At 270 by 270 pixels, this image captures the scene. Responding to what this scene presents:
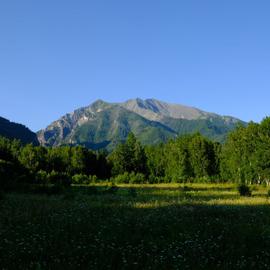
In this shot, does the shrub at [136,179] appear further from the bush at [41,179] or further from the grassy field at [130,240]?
the grassy field at [130,240]

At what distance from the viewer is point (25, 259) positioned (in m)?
11.5

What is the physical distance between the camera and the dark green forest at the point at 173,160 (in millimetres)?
98062

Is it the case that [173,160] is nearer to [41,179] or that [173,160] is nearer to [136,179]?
[136,179]

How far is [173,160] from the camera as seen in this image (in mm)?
131875

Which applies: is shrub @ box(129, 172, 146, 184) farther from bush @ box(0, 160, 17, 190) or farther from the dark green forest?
bush @ box(0, 160, 17, 190)

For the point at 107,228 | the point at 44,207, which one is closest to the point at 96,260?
the point at 107,228

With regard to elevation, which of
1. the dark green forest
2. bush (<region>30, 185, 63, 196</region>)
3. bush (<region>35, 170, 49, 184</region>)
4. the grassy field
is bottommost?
the grassy field

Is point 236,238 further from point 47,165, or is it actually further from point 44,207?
point 47,165

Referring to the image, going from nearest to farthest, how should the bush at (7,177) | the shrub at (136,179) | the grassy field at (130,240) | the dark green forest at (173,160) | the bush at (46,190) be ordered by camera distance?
1. the grassy field at (130,240)
2. the bush at (46,190)
3. the bush at (7,177)
4. the dark green forest at (173,160)
5. the shrub at (136,179)

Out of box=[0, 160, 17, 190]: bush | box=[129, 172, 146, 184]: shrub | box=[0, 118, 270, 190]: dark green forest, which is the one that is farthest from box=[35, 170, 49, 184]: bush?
box=[129, 172, 146, 184]: shrub

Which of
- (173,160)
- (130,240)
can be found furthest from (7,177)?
(173,160)

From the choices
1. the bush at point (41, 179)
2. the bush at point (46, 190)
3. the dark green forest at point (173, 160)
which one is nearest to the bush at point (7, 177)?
the bush at point (46, 190)

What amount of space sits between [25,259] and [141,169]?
13012cm

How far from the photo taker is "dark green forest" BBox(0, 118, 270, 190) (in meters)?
98.1
